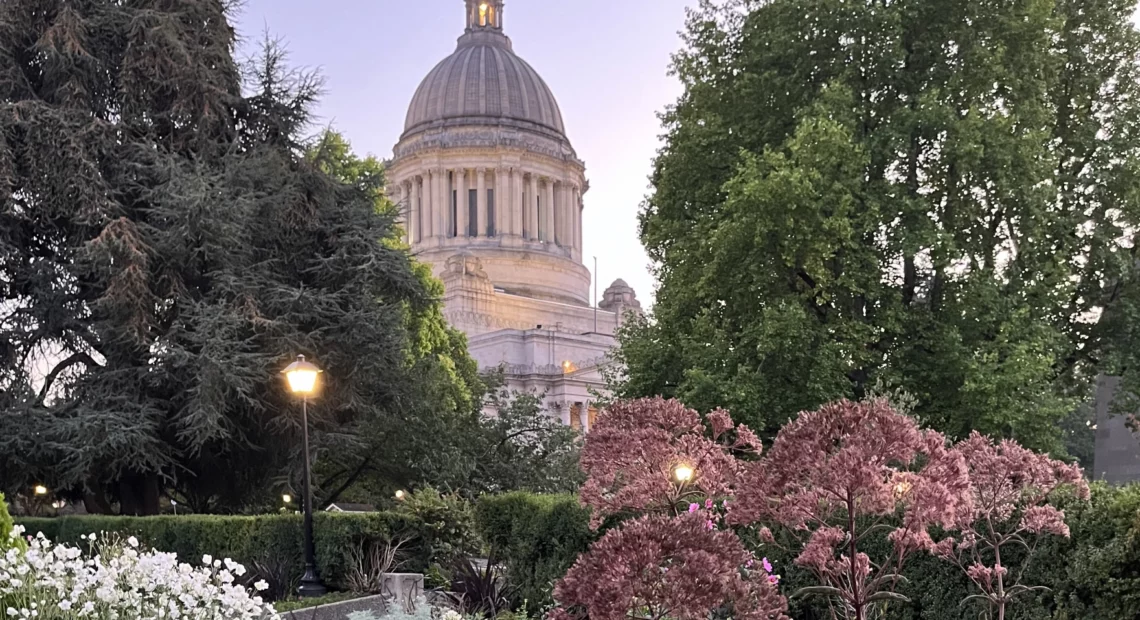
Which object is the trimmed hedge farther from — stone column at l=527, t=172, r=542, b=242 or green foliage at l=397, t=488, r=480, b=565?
stone column at l=527, t=172, r=542, b=242

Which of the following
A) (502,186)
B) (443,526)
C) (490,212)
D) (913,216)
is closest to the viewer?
(443,526)

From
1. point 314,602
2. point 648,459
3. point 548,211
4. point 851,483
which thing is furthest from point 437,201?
point 851,483

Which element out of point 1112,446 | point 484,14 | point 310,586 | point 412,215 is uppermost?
point 484,14

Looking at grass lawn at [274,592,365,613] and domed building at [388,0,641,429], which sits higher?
domed building at [388,0,641,429]

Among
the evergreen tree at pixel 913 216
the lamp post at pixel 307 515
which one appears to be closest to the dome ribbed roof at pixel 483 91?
the evergreen tree at pixel 913 216

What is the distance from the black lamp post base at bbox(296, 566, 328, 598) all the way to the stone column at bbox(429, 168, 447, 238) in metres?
68.5

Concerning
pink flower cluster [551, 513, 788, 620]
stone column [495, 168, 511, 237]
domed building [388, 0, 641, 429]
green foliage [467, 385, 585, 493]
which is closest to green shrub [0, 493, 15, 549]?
pink flower cluster [551, 513, 788, 620]

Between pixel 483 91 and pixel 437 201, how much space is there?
30.7 feet

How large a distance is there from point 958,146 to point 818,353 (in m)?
4.13

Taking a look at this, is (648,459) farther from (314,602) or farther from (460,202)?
(460,202)

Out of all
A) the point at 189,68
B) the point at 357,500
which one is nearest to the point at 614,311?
the point at 357,500

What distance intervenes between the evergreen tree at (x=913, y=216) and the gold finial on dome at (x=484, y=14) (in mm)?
75202

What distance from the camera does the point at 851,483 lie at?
577 cm

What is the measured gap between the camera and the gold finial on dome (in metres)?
94.6
